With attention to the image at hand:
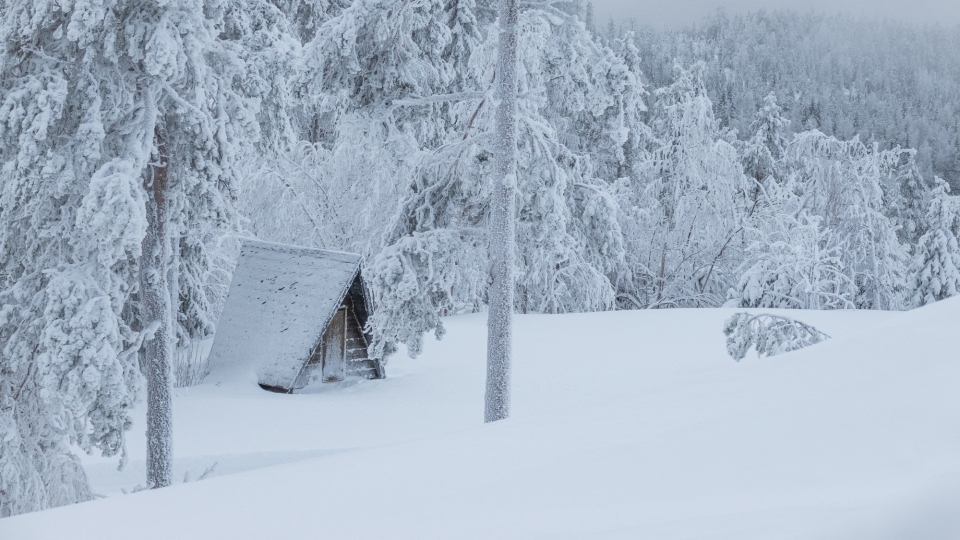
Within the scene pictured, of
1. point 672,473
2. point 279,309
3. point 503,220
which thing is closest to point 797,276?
point 279,309

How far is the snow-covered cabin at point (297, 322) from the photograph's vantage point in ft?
52.1

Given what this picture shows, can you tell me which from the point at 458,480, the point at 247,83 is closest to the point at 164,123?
the point at 247,83

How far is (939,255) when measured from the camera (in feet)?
81.0

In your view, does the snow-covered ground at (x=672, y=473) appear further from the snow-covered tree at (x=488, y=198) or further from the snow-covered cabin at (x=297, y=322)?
the snow-covered cabin at (x=297, y=322)

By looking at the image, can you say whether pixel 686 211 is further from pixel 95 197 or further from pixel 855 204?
pixel 95 197

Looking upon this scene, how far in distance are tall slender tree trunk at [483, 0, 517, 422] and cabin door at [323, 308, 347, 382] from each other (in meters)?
7.69

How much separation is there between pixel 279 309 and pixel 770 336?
10.9 metres

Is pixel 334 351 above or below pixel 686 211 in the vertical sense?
below

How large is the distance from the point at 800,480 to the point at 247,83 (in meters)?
10.3

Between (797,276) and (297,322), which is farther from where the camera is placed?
(797,276)

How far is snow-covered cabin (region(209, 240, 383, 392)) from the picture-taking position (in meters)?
15.9

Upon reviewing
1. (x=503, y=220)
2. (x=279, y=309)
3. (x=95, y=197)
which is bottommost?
(x=279, y=309)

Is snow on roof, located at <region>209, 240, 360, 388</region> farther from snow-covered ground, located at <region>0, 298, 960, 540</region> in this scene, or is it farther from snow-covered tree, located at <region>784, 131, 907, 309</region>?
snow-covered tree, located at <region>784, 131, 907, 309</region>

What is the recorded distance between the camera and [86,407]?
861 centimetres
